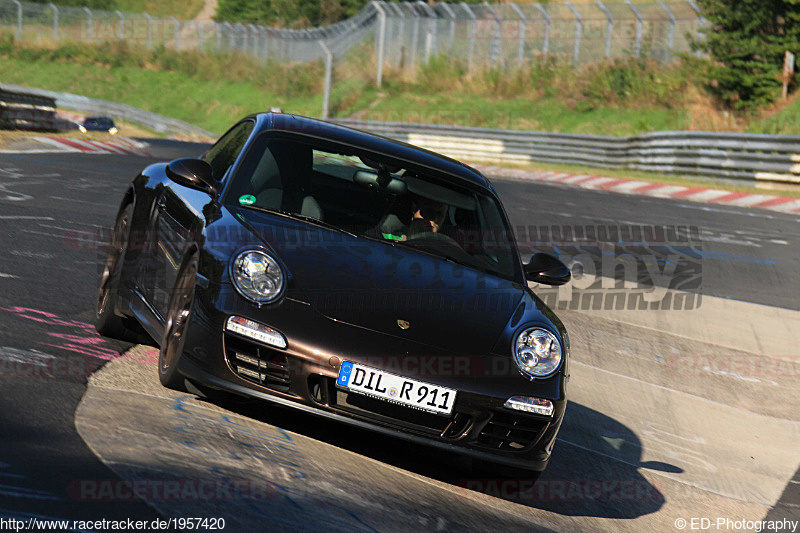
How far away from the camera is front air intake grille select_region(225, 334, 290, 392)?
418cm

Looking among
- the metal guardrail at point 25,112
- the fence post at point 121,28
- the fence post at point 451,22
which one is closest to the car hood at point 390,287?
the metal guardrail at point 25,112

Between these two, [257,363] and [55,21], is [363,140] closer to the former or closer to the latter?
[257,363]

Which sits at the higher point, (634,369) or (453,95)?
(634,369)

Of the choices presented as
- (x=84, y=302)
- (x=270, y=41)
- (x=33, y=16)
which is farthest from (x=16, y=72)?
(x=84, y=302)

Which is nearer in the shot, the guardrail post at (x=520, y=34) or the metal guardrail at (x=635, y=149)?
the metal guardrail at (x=635, y=149)

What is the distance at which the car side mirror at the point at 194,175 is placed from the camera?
5164 millimetres

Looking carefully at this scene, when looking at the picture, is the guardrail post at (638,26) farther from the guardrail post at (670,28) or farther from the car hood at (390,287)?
the car hood at (390,287)

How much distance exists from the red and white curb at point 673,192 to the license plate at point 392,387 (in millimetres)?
16458

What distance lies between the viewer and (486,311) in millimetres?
4812

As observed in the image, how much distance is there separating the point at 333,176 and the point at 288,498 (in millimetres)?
2380

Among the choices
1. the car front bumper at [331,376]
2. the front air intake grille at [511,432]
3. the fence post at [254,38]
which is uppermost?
the car front bumper at [331,376]

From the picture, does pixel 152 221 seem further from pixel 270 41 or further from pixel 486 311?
pixel 270 41

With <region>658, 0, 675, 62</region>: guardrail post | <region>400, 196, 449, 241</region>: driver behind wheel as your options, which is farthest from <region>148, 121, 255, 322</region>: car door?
<region>658, 0, 675, 62</region>: guardrail post

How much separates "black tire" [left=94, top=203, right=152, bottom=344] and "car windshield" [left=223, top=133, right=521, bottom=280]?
1033 mm
